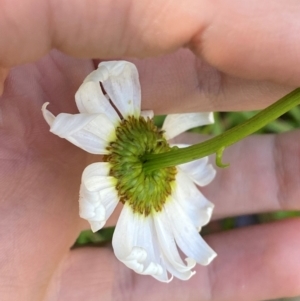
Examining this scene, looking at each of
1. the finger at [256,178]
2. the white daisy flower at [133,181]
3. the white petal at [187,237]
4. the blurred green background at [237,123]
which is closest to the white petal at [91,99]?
the white daisy flower at [133,181]

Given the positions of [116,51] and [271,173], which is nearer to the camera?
[116,51]

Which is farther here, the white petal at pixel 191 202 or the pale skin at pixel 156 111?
the white petal at pixel 191 202

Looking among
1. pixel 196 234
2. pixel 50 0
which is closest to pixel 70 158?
pixel 196 234

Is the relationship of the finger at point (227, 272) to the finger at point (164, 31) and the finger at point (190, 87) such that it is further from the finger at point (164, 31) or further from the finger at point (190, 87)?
the finger at point (164, 31)

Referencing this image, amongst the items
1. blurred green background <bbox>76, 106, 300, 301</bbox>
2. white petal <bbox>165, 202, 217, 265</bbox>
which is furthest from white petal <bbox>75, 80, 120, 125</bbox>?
blurred green background <bbox>76, 106, 300, 301</bbox>

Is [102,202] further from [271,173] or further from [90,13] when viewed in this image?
[271,173]

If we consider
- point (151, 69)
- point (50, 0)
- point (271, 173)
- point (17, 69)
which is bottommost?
point (271, 173)

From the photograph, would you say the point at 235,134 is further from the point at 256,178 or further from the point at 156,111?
the point at 256,178
